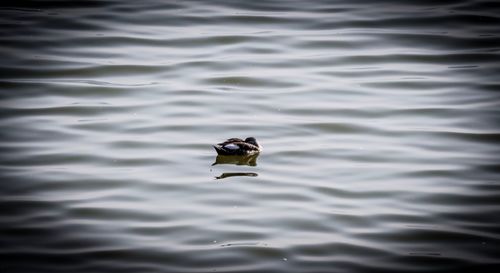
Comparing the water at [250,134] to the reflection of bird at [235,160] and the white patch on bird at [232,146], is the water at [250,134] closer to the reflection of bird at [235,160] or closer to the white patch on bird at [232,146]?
the reflection of bird at [235,160]

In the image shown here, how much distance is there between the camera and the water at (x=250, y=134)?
6789 millimetres

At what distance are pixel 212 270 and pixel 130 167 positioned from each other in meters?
2.73

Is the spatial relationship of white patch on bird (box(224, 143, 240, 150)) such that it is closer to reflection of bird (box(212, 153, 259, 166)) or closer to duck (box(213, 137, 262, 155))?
duck (box(213, 137, 262, 155))

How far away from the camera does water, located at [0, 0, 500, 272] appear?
22.3 ft

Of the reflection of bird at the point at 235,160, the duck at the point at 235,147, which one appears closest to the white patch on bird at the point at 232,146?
the duck at the point at 235,147

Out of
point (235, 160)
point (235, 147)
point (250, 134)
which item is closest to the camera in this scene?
point (235, 147)

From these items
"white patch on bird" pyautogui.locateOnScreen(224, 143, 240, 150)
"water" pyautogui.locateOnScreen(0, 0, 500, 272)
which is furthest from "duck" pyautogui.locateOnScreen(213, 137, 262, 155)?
"water" pyautogui.locateOnScreen(0, 0, 500, 272)

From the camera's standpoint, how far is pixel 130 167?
8602 mm

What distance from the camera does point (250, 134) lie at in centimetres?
953

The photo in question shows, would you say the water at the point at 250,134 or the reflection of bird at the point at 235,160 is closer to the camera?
the water at the point at 250,134

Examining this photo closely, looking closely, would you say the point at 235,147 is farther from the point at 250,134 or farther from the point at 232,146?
the point at 250,134

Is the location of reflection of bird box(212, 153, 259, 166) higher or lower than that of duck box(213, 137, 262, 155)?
lower

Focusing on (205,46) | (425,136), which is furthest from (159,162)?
(205,46)

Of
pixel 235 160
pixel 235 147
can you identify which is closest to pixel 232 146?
pixel 235 147
